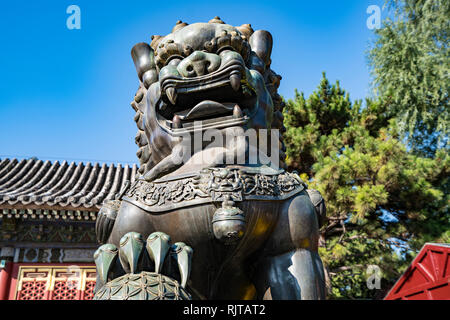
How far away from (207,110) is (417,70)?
28.2ft

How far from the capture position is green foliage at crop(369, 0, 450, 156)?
8.43m

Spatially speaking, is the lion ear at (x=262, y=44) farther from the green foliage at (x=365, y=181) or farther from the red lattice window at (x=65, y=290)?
the red lattice window at (x=65, y=290)

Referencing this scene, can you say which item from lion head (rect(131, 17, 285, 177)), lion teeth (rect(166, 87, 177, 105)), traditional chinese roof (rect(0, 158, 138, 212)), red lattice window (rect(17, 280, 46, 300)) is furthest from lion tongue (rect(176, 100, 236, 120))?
red lattice window (rect(17, 280, 46, 300))

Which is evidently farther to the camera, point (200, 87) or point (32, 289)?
point (32, 289)

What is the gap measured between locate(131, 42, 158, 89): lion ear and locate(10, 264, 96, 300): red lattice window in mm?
6317

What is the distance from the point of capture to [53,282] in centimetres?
730

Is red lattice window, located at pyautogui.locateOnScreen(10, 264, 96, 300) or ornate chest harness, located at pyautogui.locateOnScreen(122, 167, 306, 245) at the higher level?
red lattice window, located at pyautogui.locateOnScreen(10, 264, 96, 300)

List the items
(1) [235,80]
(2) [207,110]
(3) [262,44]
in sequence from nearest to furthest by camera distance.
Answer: (1) [235,80]
(2) [207,110]
(3) [262,44]

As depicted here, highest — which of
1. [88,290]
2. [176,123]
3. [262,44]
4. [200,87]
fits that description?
[262,44]

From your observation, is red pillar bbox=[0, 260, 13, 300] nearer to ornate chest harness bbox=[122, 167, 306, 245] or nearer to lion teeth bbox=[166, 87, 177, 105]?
ornate chest harness bbox=[122, 167, 306, 245]

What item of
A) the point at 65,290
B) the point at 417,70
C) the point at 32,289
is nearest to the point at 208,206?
the point at 65,290

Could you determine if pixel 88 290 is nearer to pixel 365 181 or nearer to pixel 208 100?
pixel 365 181
